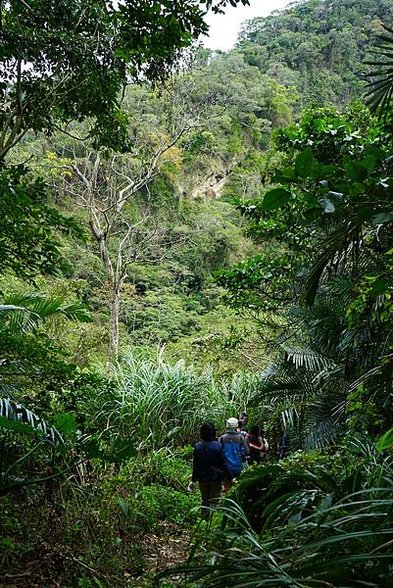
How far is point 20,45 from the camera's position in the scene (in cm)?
399

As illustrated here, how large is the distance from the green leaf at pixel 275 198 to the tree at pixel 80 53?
289cm

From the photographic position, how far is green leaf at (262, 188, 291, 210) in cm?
126

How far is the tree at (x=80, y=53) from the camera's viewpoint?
388 cm

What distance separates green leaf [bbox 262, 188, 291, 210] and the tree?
2.89 m

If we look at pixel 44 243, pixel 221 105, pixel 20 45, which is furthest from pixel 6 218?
pixel 221 105

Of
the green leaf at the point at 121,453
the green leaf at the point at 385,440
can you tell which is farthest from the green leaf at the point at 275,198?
Result: the green leaf at the point at 121,453

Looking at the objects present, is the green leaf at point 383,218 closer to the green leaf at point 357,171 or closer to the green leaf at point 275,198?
the green leaf at point 357,171

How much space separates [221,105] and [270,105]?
711 cm

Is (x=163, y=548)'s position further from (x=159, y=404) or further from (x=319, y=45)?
(x=319, y=45)

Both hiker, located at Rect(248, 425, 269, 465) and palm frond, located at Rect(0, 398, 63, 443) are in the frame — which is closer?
palm frond, located at Rect(0, 398, 63, 443)

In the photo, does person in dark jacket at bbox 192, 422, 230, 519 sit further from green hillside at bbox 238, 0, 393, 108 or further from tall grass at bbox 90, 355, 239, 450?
green hillside at bbox 238, 0, 393, 108

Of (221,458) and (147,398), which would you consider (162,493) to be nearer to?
(221,458)

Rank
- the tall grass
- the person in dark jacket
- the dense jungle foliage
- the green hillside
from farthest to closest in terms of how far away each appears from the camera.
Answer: the green hillside
the tall grass
the person in dark jacket
the dense jungle foliage

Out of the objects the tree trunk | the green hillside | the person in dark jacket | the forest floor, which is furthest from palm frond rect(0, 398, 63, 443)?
the green hillside
